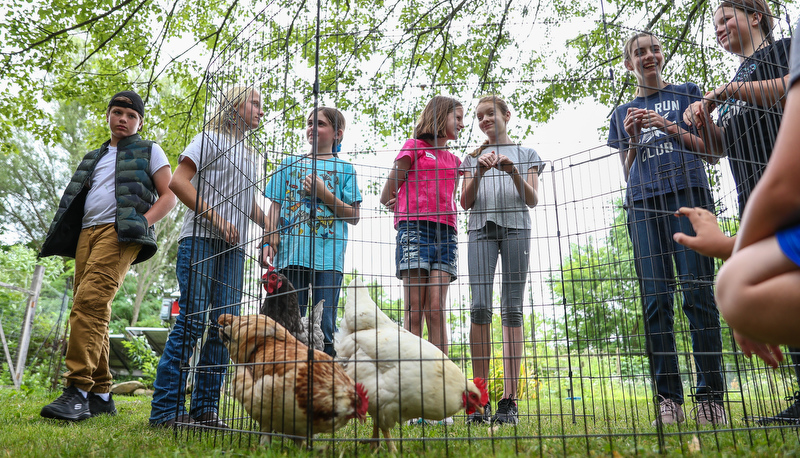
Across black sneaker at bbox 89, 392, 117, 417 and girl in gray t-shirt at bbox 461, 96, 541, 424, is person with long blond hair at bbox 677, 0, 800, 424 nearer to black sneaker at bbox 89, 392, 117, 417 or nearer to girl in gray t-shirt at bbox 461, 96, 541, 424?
girl in gray t-shirt at bbox 461, 96, 541, 424

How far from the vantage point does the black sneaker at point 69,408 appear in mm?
3039

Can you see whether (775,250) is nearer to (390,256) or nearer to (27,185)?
(390,256)

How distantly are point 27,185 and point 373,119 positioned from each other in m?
16.1

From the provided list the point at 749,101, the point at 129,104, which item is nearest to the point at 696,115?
the point at 749,101

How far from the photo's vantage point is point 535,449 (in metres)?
2.01

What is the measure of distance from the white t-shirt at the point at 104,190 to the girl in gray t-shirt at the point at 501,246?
2.21 m

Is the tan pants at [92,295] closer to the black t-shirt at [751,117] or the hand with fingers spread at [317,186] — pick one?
the hand with fingers spread at [317,186]

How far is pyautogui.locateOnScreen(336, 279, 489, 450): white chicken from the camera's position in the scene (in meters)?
2.19

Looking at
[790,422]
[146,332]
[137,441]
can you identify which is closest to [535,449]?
[790,422]

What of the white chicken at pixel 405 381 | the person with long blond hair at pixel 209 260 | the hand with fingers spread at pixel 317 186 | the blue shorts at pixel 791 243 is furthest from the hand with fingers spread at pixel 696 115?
the person with long blond hair at pixel 209 260

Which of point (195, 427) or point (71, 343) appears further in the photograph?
point (71, 343)

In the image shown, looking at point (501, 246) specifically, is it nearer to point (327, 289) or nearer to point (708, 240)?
point (327, 289)

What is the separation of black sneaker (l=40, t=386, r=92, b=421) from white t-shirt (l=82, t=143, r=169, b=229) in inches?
43.0

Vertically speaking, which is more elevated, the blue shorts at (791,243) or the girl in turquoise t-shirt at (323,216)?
the girl in turquoise t-shirt at (323,216)
